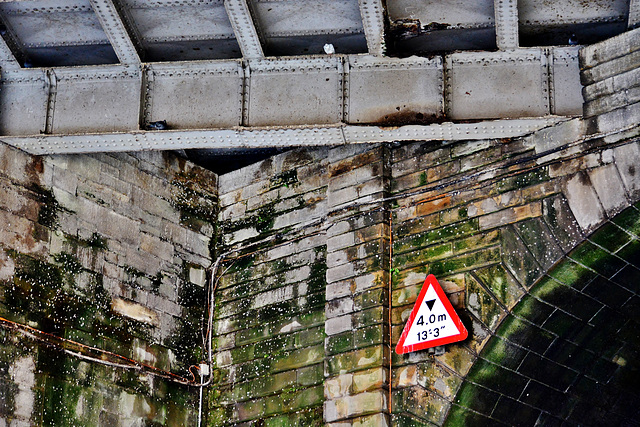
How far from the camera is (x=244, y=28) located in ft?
41.3

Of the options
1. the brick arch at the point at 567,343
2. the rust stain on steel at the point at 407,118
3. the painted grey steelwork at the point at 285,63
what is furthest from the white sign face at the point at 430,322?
the painted grey steelwork at the point at 285,63

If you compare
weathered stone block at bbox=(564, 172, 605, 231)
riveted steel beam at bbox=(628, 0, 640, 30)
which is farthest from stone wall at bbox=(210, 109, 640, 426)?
riveted steel beam at bbox=(628, 0, 640, 30)

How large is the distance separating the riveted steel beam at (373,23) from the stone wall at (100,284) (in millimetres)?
4726

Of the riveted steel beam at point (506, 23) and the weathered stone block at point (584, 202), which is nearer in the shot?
the weathered stone block at point (584, 202)

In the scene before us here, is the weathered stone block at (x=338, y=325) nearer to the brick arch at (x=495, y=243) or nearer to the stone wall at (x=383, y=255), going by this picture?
the stone wall at (x=383, y=255)

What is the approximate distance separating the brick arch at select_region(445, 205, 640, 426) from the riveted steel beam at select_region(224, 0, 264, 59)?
5.15m

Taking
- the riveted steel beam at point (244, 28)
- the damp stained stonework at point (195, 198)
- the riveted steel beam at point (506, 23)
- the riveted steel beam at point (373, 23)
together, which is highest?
the riveted steel beam at point (244, 28)

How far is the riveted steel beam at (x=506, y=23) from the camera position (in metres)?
11.8

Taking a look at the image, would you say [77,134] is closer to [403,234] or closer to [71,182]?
[71,182]

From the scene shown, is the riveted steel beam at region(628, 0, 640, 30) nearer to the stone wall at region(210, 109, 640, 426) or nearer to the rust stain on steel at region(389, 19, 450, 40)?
the stone wall at region(210, 109, 640, 426)

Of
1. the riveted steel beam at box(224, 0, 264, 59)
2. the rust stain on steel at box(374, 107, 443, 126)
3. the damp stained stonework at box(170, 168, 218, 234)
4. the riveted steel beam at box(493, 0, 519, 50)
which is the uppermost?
the riveted steel beam at box(224, 0, 264, 59)

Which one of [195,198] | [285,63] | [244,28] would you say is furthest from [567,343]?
[195,198]

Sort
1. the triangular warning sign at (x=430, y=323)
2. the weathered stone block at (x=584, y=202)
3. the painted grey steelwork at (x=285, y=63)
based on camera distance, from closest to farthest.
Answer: the weathered stone block at (x=584, y=202) < the triangular warning sign at (x=430, y=323) < the painted grey steelwork at (x=285, y=63)

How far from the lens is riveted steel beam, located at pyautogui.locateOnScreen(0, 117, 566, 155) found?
12.4 metres
